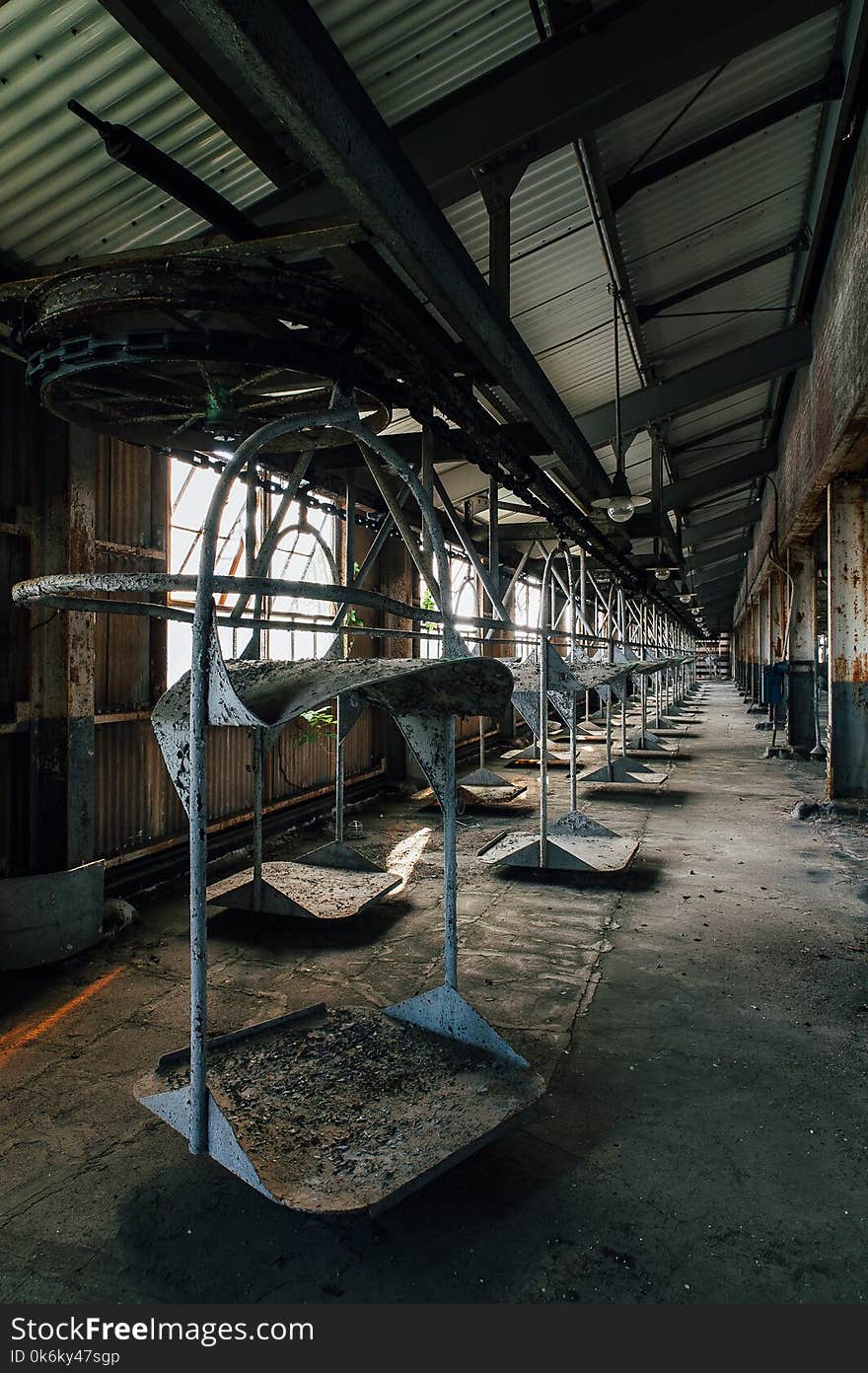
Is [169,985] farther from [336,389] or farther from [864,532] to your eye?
[864,532]

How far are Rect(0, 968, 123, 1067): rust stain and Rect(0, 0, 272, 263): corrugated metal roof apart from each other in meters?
3.80

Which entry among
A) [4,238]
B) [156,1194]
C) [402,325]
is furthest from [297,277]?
[156,1194]

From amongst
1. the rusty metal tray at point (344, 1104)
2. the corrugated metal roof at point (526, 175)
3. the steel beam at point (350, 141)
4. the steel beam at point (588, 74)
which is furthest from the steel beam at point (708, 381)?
the rusty metal tray at point (344, 1104)

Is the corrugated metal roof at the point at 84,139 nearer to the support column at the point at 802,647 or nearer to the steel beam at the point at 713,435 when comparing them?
the steel beam at the point at 713,435

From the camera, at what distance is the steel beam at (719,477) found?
478 inches

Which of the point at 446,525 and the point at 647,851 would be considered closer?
the point at 647,851

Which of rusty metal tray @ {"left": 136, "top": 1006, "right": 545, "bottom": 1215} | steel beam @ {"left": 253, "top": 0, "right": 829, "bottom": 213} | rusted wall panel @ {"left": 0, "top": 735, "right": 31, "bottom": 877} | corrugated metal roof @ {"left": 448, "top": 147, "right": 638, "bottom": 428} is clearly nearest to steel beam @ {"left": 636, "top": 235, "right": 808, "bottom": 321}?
corrugated metal roof @ {"left": 448, "top": 147, "right": 638, "bottom": 428}

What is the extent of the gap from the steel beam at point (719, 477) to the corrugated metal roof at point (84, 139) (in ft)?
31.4

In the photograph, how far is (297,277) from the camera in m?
2.71

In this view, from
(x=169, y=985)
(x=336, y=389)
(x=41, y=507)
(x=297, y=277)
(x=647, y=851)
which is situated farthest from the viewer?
(x=647, y=851)

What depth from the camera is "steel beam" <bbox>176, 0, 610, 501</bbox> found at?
187 centimetres

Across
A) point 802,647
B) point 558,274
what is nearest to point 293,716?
point 558,274

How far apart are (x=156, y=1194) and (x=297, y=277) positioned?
3.18m

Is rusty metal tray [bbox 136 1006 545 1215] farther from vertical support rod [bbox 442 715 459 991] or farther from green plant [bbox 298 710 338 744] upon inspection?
green plant [bbox 298 710 338 744]
